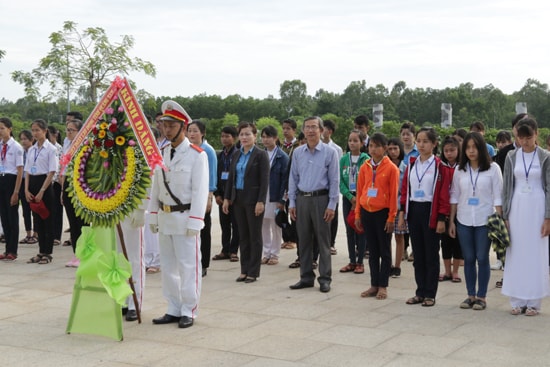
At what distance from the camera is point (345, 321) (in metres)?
6.54

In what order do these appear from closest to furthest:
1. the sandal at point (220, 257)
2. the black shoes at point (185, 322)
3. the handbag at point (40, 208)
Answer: the black shoes at point (185, 322), the handbag at point (40, 208), the sandal at point (220, 257)

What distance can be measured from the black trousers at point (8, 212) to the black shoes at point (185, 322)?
471cm

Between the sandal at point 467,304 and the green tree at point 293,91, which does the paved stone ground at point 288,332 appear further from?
the green tree at point 293,91

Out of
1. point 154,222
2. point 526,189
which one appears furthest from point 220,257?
point 526,189

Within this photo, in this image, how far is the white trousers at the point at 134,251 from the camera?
668 centimetres

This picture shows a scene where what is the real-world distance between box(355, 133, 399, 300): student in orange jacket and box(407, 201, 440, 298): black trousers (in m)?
0.24

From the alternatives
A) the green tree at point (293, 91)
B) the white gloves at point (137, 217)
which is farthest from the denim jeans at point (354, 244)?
the green tree at point (293, 91)

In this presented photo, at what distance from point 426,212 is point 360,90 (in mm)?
71505

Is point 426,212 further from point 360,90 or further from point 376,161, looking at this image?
point 360,90

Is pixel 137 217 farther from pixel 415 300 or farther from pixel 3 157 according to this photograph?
pixel 3 157

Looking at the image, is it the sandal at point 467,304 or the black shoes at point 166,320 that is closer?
the black shoes at point 166,320

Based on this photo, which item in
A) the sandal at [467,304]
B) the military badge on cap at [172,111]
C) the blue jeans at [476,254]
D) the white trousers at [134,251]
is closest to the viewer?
the military badge on cap at [172,111]

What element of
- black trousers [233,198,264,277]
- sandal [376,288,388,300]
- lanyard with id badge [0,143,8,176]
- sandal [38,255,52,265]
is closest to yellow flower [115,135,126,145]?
black trousers [233,198,264,277]

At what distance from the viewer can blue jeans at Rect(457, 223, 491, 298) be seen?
6.89 m
